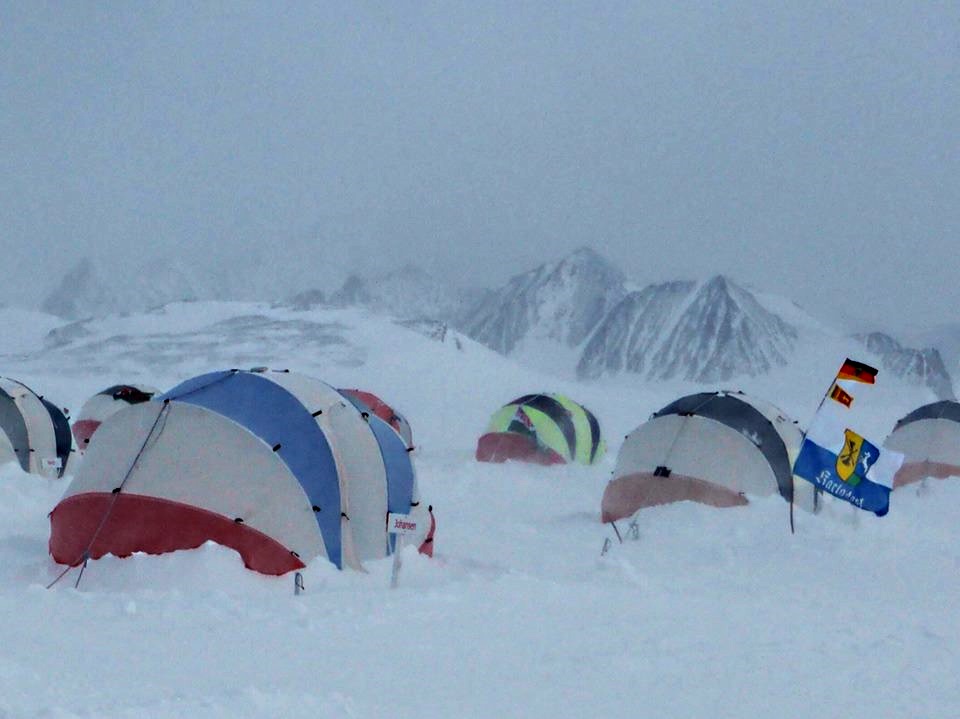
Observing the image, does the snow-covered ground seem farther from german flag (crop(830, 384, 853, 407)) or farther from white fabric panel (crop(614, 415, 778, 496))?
german flag (crop(830, 384, 853, 407))

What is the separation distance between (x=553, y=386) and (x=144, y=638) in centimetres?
5853

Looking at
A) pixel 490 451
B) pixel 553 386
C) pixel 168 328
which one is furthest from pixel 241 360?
pixel 490 451

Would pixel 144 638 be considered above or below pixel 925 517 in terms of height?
above

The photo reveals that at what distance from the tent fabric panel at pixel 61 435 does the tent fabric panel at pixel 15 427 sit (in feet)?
3.67

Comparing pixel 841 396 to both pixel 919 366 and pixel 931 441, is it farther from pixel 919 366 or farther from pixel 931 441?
pixel 919 366

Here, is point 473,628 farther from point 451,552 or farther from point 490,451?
point 490,451

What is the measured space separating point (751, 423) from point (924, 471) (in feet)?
38.1

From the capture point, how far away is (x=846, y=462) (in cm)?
1309

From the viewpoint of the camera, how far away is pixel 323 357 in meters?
63.0

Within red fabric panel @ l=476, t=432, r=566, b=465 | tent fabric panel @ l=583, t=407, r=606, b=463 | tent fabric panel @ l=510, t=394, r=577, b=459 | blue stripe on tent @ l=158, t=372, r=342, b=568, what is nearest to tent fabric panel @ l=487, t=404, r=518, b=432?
red fabric panel @ l=476, t=432, r=566, b=465

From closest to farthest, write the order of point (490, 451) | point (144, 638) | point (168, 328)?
point (144, 638)
point (490, 451)
point (168, 328)

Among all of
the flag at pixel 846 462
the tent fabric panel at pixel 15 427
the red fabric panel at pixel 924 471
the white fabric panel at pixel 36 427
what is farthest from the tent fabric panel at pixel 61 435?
the red fabric panel at pixel 924 471

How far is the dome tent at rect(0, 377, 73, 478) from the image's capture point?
17.8m

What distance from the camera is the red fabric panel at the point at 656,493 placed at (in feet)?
47.1
